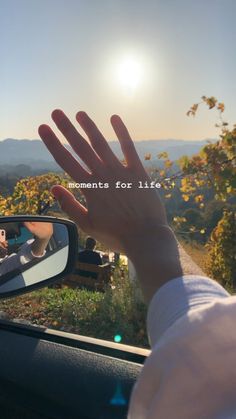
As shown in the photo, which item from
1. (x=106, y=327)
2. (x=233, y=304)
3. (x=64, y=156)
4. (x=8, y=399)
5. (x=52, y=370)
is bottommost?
(x=106, y=327)

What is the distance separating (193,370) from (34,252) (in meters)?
1.02

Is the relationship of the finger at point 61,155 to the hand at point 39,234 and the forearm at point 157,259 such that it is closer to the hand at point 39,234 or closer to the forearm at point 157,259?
the forearm at point 157,259

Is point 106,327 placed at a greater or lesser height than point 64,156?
lesser

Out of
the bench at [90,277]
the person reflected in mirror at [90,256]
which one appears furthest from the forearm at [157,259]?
the person reflected in mirror at [90,256]

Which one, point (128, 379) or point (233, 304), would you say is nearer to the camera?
point (233, 304)

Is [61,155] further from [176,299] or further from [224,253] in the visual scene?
[224,253]

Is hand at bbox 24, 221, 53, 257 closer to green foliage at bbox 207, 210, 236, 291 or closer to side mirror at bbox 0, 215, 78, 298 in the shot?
side mirror at bbox 0, 215, 78, 298

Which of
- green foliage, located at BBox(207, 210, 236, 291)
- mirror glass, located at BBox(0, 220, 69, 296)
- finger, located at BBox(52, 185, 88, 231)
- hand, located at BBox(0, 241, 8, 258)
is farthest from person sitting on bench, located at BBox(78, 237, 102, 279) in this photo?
finger, located at BBox(52, 185, 88, 231)

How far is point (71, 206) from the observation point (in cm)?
90

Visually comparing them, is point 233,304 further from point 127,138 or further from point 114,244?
point 127,138

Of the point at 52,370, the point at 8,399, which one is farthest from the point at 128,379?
the point at 8,399

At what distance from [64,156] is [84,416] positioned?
0.71m

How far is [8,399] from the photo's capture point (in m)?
1.36

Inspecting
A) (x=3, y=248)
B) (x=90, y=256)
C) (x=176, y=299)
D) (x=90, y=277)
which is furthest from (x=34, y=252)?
(x=90, y=256)
